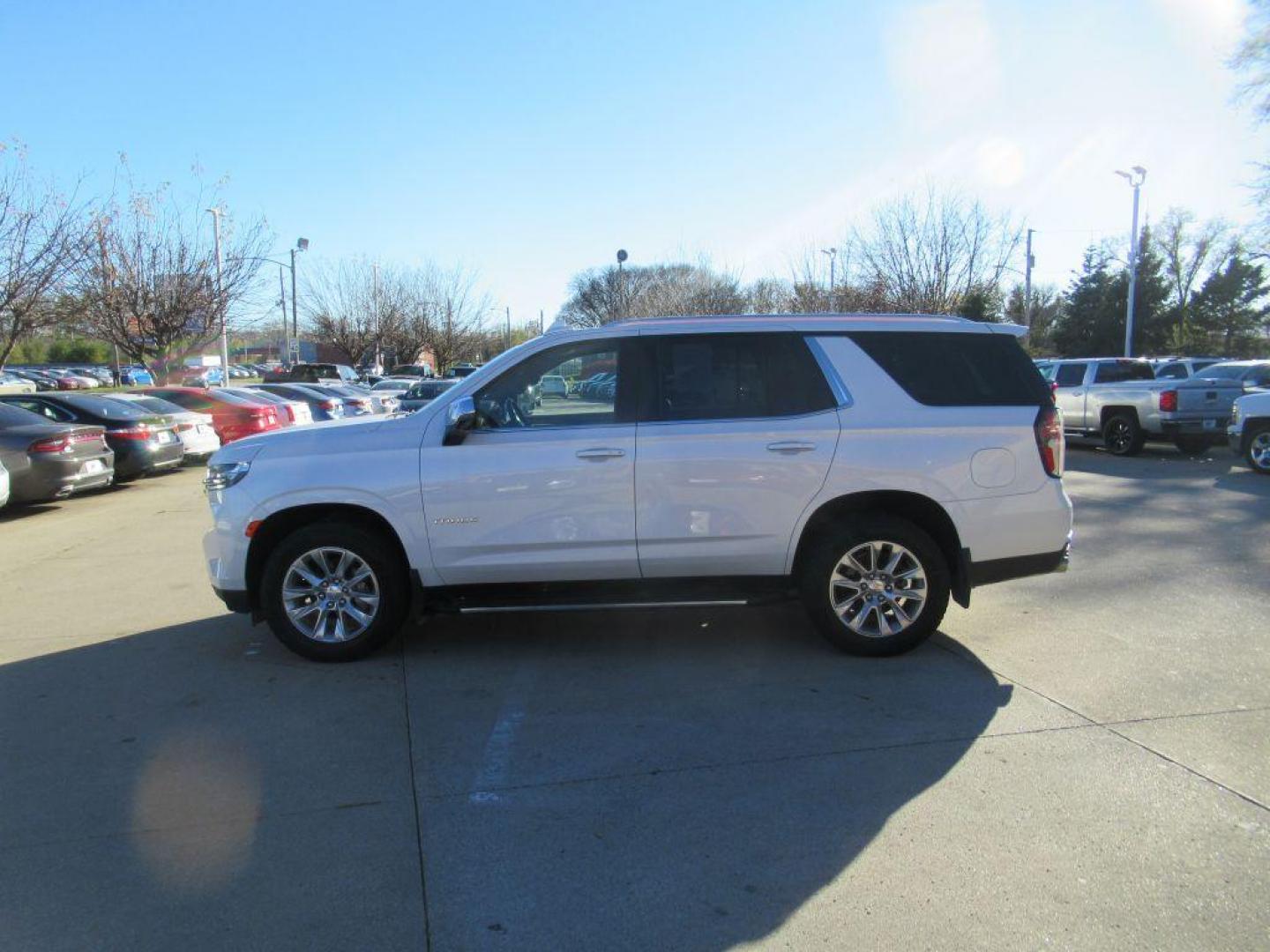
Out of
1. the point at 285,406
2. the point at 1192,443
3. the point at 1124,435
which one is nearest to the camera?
the point at 1124,435

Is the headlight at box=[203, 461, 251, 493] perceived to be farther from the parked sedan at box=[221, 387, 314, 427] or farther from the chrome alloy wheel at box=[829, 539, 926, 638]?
the parked sedan at box=[221, 387, 314, 427]

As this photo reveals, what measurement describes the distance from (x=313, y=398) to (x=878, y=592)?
68.7ft

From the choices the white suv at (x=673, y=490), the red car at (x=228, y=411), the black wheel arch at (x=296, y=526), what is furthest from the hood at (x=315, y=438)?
the red car at (x=228, y=411)

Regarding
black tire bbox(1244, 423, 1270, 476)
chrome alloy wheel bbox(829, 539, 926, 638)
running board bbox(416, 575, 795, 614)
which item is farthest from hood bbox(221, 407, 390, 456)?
black tire bbox(1244, 423, 1270, 476)

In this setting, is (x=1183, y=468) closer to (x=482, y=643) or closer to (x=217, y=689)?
(x=482, y=643)

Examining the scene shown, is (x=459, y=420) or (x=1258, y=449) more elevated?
A: (x=459, y=420)

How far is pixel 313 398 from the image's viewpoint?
23.6 meters

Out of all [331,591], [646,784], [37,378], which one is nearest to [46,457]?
[331,591]

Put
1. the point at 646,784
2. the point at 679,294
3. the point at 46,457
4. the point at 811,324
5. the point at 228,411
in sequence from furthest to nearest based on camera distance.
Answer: the point at 679,294
the point at 228,411
the point at 46,457
the point at 811,324
the point at 646,784

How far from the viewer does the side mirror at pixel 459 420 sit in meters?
5.16

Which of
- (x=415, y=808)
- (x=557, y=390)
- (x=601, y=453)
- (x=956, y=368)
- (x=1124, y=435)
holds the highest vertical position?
(x=956, y=368)

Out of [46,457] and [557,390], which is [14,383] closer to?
[46,457]

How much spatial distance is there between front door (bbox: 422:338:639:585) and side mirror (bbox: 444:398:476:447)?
0.13 feet

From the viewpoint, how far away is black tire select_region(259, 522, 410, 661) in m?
5.29
